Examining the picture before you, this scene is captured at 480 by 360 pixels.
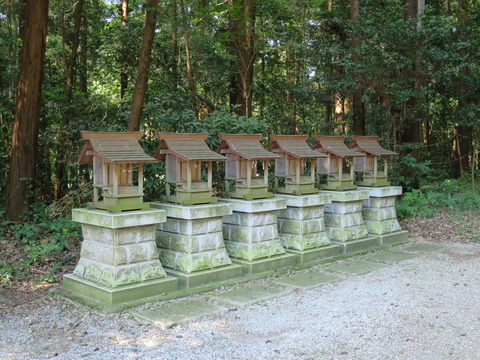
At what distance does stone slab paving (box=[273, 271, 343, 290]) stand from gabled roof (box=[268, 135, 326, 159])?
6.05ft

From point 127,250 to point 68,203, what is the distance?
308 cm

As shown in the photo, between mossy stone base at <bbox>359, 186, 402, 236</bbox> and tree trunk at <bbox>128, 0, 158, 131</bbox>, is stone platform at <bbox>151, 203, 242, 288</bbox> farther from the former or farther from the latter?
mossy stone base at <bbox>359, 186, 402, 236</bbox>

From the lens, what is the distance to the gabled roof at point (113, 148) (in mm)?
5164

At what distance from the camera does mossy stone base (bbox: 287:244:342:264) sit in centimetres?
702

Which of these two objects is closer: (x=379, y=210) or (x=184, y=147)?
(x=184, y=147)

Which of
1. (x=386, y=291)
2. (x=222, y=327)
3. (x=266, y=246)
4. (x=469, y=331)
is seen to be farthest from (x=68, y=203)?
(x=469, y=331)

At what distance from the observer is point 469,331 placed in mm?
4305

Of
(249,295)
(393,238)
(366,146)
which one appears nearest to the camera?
(249,295)

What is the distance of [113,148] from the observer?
209 inches

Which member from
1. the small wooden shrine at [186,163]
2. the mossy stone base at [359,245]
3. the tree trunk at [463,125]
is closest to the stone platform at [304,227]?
the mossy stone base at [359,245]

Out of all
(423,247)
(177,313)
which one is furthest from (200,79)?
(177,313)

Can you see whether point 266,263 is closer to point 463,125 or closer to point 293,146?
point 293,146

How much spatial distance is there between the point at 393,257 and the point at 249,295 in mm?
3329

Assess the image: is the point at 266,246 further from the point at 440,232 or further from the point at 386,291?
the point at 440,232
